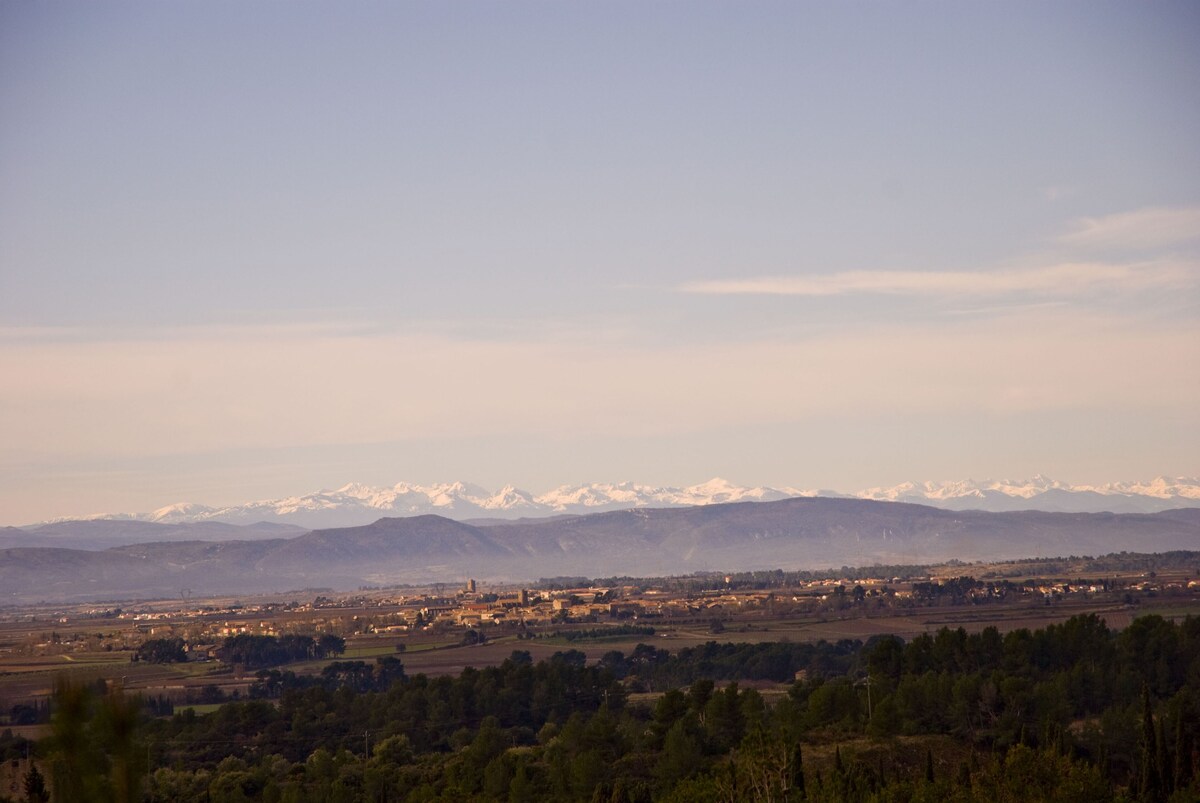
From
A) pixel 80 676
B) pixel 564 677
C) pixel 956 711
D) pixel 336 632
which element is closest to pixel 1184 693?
pixel 956 711

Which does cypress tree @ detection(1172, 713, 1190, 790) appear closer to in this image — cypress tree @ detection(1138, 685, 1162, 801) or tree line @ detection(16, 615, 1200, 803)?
tree line @ detection(16, 615, 1200, 803)

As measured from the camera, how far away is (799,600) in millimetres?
177500

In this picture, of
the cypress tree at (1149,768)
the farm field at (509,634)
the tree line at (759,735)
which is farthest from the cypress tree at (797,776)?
the farm field at (509,634)

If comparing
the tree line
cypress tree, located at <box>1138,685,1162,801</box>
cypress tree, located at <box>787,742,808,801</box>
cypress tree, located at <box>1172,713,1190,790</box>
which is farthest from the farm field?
cypress tree, located at <box>1138,685,1162,801</box>

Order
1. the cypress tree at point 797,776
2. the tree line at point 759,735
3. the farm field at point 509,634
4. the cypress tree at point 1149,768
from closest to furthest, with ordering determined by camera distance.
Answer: the cypress tree at point 797,776
the cypress tree at point 1149,768
the tree line at point 759,735
the farm field at point 509,634

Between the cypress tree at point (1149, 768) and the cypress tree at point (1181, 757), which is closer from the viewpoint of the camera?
the cypress tree at point (1149, 768)

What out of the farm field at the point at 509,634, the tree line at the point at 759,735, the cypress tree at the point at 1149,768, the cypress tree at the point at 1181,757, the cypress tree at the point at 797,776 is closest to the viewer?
the cypress tree at the point at 797,776

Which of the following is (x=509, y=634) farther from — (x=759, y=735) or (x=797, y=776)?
(x=759, y=735)

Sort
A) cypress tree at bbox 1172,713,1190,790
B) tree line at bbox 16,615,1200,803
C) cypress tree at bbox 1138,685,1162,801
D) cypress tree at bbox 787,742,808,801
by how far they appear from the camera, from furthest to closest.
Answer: cypress tree at bbox 1172,713,1190,790 → tree line at bbox 16,615,1200,803 → cypress tree at bbox 1138,685,1162,801 → cypress tree at bbox 787,742,808,801

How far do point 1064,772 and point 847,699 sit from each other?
20223 mm

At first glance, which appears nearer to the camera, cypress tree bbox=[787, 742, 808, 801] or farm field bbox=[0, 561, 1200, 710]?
cypress tree bbox=[787, 742, 808, 801]

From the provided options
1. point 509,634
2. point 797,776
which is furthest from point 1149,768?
point 509,634

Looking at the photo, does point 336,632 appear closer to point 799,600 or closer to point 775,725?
point 799,600

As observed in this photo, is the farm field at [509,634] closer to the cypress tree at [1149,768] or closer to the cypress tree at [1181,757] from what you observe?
the cypress tree at [1181,757]
